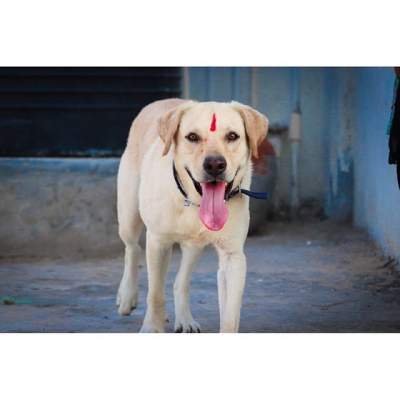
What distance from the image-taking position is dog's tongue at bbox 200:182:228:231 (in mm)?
4910

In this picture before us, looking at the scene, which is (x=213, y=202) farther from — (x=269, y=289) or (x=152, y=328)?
(x=269, y=289)

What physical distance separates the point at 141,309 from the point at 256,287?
677mm

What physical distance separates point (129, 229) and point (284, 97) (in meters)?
1.53

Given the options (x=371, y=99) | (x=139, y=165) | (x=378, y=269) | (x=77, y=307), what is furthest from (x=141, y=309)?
(x=371, y=99)

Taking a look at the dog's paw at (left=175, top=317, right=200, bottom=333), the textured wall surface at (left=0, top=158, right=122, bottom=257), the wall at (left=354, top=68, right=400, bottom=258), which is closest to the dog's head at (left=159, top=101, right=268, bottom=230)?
the dog's paw at (left=175, top=317, right=200, bottom=333)

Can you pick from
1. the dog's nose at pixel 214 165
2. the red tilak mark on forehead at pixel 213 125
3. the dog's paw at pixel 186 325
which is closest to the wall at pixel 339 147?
the dog's paw at pixel 186 325

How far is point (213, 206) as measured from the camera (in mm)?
4934

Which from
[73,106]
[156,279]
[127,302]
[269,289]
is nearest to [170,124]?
[156,279]

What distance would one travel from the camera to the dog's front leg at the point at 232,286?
200 inches

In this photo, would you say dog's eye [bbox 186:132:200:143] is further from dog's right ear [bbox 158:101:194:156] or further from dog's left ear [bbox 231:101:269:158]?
dog's left ear [bbox 231:101:269:158]

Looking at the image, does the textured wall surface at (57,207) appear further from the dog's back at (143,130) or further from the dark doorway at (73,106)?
the dog's back at (143,130)

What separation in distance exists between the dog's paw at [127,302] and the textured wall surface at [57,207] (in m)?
1.36

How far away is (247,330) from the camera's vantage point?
18.1 ft

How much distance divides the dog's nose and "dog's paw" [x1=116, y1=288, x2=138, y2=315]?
1223 mm
